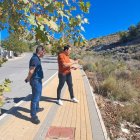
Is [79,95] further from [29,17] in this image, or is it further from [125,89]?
[29,17]

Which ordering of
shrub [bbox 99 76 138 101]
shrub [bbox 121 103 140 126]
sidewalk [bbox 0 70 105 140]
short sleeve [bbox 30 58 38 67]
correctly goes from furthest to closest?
1. shrub [bbox 99 76 138 101]
2. shrub [bbox 121 103 140 126]
3. short sleeve [bbox 30 58 38 67]
4. sidewalk [bbox 0 70 105 140]

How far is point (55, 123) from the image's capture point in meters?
8.85

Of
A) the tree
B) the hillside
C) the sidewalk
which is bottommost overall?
the hillside

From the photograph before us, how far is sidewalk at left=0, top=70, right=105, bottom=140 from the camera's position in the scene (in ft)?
25.4

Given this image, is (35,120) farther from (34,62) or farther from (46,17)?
(46,17)

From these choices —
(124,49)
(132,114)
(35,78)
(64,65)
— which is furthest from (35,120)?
(124,49)

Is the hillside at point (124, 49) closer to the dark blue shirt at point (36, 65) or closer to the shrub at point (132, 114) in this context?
the shrub at point (132, 114)

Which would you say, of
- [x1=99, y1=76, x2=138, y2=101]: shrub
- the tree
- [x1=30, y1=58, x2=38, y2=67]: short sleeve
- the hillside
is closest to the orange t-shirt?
[x1=30, y1=58, x2=38, y2=67]: short sleeve

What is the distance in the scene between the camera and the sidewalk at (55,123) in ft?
25.4

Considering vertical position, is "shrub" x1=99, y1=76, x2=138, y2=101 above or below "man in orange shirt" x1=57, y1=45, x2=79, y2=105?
below

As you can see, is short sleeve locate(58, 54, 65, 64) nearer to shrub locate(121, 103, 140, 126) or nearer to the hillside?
shrub locate(121, 103, 140, 126)

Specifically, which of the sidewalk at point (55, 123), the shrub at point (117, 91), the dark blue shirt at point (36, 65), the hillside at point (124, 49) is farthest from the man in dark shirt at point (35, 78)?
the hillside at point (124, 49)

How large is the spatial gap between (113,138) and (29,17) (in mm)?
5724

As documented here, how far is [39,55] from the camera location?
8.77m
